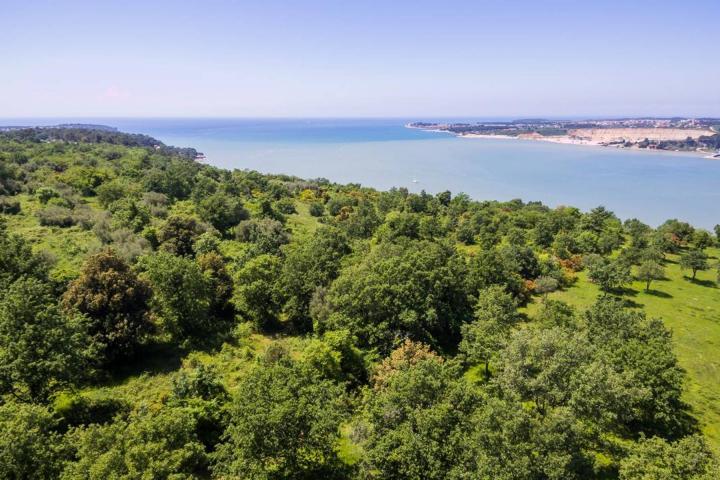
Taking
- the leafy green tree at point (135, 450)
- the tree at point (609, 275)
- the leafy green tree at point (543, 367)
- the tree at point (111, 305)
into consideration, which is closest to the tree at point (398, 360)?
the leafy green tree at point (543, 367)

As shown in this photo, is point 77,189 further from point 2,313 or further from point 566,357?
point 566,357

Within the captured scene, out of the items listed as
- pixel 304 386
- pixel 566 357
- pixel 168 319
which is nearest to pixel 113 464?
pixel 304 386

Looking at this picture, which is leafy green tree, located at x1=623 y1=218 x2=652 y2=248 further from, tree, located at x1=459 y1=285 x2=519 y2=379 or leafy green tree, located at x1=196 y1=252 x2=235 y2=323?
leafy green tree, located at x1=196 y1=252 x2=235 y2=323

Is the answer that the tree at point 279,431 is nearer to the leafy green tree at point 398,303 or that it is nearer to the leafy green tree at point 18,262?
the leafy green tree at point 398,303

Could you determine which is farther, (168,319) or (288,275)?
(288,275)

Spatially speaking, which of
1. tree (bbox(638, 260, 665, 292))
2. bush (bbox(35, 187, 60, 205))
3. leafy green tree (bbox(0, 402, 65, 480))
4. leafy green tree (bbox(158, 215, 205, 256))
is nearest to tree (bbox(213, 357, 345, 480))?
leafy green tree (bbox(0, 402, 65, 480))

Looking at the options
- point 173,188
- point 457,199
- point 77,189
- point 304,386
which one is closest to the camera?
point 304,386

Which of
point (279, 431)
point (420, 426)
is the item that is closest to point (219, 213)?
point (279, 431)

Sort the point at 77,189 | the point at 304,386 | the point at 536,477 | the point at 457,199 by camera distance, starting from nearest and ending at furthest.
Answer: the point at 536,477
the point at 304,386
the point at 77,189
the point at 457,199

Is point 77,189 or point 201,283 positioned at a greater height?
point 77,189
